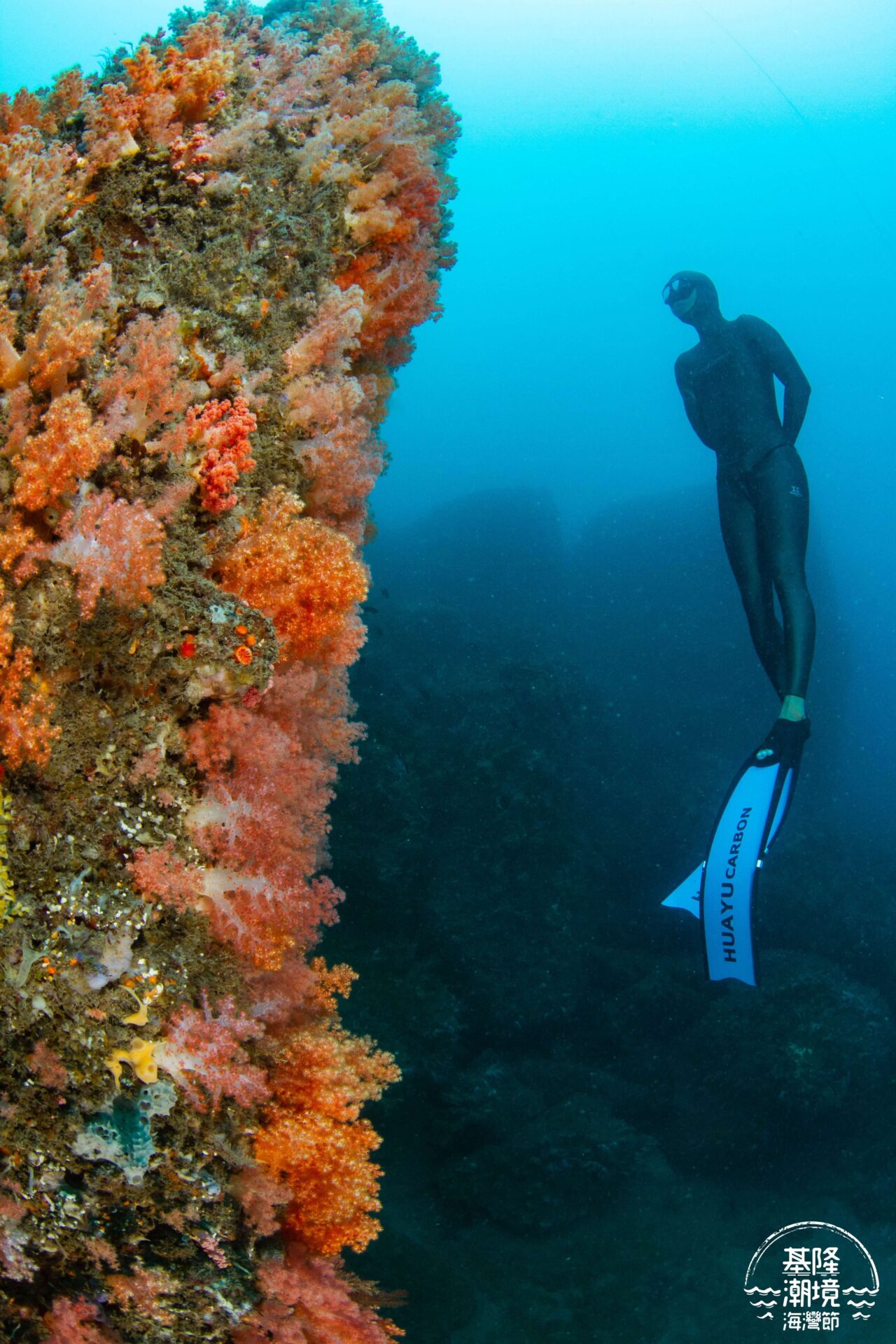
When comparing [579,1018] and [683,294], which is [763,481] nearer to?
[683,294]

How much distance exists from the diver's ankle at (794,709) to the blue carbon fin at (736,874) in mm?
653

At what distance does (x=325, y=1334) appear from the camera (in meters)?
2.81

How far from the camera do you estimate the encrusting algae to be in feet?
7.54

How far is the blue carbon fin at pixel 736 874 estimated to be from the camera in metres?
6.56

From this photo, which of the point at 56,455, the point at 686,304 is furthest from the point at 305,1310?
the point at 686,304

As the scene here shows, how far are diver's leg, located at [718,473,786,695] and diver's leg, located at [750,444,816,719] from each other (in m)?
0.12

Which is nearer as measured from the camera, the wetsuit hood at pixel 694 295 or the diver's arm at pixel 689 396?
the wetsuit hood at pixel 694 295

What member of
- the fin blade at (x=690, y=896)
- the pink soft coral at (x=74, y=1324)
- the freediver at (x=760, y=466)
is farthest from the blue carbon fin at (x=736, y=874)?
the pink soft coral at (x=74, y=1324)

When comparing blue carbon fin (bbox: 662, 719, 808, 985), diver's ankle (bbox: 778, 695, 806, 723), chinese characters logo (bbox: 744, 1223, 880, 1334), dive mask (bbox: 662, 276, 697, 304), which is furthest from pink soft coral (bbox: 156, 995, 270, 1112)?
dive mask (bbox: 662, 276, 697, 304)

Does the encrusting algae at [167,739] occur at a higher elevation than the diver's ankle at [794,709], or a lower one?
lower

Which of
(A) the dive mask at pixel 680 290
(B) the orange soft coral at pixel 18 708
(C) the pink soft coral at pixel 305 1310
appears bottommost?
(C) the pink soft coral at pixel 305 1310

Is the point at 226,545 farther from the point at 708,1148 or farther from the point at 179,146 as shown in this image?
the point at 708,1148

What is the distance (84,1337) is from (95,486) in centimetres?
312

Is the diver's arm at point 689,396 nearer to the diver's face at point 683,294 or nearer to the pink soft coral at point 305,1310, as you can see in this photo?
the diver's face at point 683,294
